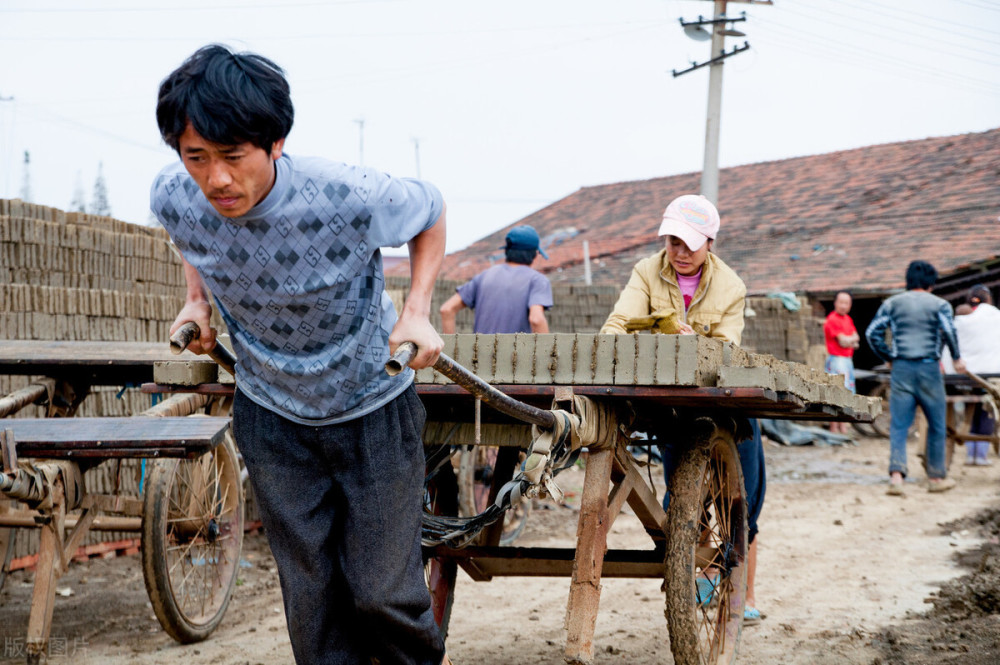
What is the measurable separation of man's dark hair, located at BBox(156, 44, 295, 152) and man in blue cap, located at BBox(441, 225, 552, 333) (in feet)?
15.6

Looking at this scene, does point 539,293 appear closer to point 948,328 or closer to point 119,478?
point 119,478

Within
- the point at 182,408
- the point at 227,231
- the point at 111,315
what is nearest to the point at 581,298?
the point at 111,315

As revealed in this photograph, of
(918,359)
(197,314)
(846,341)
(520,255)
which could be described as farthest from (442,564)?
(846,341)

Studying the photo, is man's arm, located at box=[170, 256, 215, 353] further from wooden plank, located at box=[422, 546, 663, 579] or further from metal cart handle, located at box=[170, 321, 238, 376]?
wooden plank, located at box=[422, 546, 663, 579]

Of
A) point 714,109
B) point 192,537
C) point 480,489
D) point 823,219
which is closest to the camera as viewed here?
point 192,537

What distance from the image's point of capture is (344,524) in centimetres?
272

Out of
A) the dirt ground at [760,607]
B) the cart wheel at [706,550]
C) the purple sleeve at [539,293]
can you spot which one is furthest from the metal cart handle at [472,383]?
the purple sleeve at [539,293]

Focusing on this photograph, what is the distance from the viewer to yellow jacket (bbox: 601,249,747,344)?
4695 mm

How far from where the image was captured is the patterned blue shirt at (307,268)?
246 centimetres

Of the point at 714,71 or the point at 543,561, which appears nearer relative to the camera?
the point at 543,561

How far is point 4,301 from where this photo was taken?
626cm

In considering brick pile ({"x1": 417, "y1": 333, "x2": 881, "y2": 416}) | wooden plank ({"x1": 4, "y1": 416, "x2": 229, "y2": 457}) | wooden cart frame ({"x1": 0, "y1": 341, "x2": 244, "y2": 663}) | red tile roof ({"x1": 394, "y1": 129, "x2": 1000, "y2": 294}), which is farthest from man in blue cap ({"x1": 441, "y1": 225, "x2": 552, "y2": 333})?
red tile roof ({"x1": 394, "y1": 129, "x2": 1000, "y2": 294})

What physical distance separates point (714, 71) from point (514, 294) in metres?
10.7

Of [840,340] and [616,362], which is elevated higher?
[616,362]
